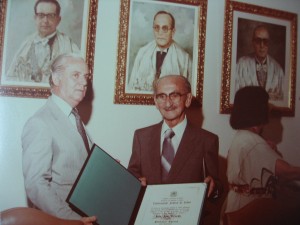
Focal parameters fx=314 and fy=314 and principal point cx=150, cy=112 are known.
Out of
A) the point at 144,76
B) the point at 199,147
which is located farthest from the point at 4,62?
the point at 199,147

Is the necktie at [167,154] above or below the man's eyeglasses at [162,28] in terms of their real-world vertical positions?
below

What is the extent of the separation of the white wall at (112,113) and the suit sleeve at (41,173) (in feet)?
0.15

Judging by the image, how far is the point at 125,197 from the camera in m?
1.42

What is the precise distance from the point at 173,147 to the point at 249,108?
501 millimetres

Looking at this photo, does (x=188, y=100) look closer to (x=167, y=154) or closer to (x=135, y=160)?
(x=167, y=154)

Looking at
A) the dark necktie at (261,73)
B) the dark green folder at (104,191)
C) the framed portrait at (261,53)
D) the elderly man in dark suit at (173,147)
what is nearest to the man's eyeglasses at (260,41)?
the framed portrait at (261,53)

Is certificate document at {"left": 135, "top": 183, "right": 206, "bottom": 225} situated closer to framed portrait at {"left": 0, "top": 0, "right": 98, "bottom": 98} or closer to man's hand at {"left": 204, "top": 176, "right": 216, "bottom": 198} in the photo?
man's hand at {"left": 204, "top": 176, "right": 216, "bottom": 198}

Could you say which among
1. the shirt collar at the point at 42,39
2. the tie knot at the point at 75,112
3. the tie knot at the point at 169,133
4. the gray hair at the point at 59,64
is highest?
the shirt collar at the point at 42,39

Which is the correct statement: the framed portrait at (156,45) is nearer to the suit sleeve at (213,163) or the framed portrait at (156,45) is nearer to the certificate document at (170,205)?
the suit sleeve at (213,163)

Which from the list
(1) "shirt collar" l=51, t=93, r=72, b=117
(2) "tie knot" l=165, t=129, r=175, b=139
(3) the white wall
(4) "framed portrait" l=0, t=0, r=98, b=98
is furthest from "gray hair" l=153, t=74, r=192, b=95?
(1) "shirt collar" l=51, t=93, r=72, b=117

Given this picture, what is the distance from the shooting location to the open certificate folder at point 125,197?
53.5 inches

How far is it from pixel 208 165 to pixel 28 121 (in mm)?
895

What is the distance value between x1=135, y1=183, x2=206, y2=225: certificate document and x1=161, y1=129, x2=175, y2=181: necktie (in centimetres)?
8

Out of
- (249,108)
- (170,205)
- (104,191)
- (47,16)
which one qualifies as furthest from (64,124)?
(249,108)
